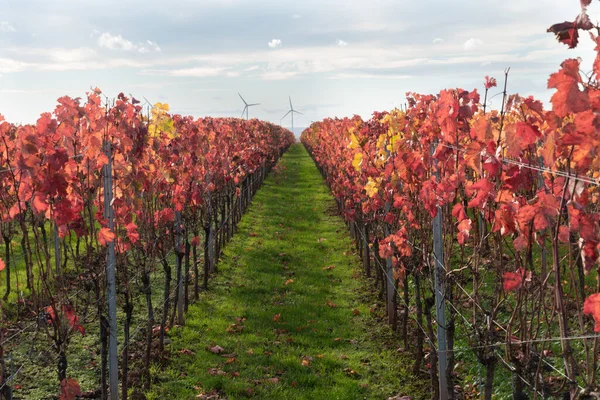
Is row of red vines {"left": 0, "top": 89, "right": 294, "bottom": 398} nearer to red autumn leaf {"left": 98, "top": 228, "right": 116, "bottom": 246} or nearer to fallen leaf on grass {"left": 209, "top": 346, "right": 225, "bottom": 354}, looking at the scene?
red autumn leaf {"left": 98, "top": 228, "right": 116, "bottom": 246}

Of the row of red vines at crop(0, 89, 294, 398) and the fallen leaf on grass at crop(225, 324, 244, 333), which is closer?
the row of red vines at crop(0, 89, 294, 398)

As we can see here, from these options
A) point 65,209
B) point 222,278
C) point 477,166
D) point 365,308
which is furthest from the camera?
point 222,278

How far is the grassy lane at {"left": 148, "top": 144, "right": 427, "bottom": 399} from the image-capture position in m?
6.00

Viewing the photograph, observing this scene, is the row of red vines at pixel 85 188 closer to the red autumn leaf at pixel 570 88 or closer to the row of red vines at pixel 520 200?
the row of red vines at pixel 520 200

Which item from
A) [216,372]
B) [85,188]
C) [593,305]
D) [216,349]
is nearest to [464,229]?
[593,305]

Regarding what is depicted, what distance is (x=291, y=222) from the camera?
1549 centimetres

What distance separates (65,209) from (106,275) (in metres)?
1.09

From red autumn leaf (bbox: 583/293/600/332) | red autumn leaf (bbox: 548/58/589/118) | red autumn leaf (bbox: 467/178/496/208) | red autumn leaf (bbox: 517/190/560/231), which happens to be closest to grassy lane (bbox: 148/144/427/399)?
red autumn leaf (bbox: 467/178/496/208)

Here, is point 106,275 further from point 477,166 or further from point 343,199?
point 343,199

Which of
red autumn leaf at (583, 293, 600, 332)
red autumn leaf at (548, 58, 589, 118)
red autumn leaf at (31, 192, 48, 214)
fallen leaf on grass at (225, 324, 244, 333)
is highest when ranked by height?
red autumn leaf at (548, 58, 589, 118)

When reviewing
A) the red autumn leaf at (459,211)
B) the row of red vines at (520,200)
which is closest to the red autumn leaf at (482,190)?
the row of red vines at (520,200)

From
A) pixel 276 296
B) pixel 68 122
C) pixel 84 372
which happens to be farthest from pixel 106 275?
pixel 276 296

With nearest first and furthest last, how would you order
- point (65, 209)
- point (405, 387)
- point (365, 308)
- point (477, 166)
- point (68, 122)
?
→ point (477, 166), point (65, 209), point (68, 122), point (405, 387), point (365, 308)

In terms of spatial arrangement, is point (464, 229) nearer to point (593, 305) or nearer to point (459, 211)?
point (459, 211)
